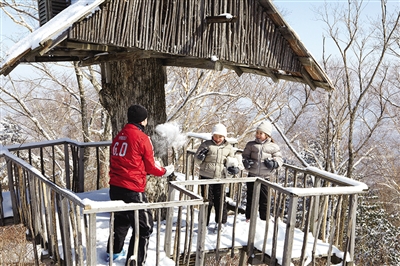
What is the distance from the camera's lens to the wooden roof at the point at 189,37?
15.8 feet

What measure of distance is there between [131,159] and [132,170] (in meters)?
0.14

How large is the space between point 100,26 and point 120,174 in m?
1.93

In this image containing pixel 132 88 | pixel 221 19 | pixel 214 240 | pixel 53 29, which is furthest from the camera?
pixel 132 88

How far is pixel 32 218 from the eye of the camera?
544cm

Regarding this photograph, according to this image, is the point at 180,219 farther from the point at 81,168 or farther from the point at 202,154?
the point at 81,168

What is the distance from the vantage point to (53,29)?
4289 mm

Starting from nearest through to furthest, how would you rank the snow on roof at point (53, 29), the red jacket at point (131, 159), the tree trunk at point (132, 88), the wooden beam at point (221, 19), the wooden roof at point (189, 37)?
the snow on roof at point (53, 29) < the red jacket at point (131, 159) < the wooden roof at point (189, 37) < the wooden beam at point (221, 19) < the tree trunk at point (132, 88)

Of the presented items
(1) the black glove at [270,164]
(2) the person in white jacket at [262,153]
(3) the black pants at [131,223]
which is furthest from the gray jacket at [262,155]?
(3) the black pants at [131,223]

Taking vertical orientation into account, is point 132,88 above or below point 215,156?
above

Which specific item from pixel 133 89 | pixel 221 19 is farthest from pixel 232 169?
pixel 221 19

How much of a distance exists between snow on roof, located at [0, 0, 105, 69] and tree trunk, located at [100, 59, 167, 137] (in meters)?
1.60

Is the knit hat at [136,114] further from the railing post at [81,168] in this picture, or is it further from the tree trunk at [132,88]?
the railing post at [81,168]

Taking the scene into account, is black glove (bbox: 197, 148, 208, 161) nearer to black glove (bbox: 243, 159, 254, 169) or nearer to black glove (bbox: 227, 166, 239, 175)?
black glove (bbox: 227, 166, 239, 175)

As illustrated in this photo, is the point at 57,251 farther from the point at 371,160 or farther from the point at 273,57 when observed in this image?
the point at 371,160
